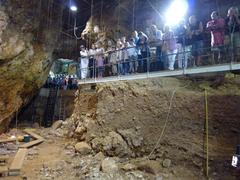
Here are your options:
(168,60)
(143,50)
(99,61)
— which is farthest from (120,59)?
(168,60)

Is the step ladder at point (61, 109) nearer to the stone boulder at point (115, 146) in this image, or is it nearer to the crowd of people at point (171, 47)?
the crowd of people at point (171, 47)

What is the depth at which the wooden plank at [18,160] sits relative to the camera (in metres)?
8.78

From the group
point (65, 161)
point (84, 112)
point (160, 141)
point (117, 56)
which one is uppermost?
point (117, 56)

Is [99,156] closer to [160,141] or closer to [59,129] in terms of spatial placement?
[160,141]

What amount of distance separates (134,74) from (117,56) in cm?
156

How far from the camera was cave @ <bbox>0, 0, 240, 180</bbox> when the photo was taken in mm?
7180

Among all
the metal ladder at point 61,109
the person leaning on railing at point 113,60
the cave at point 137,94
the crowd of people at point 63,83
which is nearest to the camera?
the cave at point 137,94

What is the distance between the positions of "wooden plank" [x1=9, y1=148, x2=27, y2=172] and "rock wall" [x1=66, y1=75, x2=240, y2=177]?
2.51 meters

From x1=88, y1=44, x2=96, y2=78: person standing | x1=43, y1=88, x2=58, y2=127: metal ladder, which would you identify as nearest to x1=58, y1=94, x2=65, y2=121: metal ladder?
x1=43, y1=88, x2=58, y2=127: metal ladder

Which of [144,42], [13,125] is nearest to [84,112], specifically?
[144,42]

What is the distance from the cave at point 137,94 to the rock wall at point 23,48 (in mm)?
58

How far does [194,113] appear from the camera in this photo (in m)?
7.63

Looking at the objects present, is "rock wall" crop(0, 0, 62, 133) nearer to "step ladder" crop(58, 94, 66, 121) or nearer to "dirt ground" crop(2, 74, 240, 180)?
"step ladder" crop(58, 94, 66, 121)

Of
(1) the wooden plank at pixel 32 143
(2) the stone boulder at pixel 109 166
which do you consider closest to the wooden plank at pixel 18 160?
(1) the wooden plank at pixel 32 143
